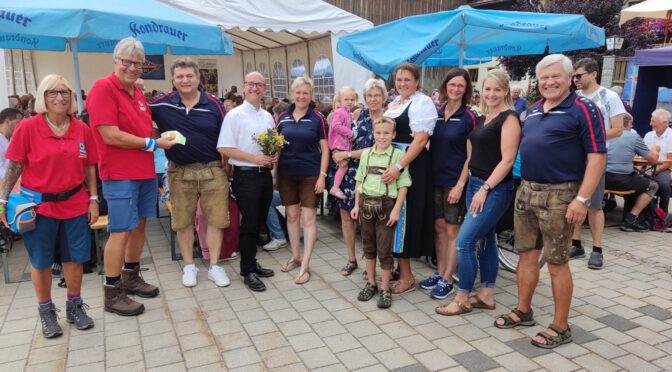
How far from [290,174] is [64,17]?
2.61 metres

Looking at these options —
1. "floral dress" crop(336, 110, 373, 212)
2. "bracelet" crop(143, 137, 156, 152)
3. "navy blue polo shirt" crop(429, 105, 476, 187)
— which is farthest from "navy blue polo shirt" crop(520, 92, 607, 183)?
"bracelet" crop(143, 137, 156, 152)

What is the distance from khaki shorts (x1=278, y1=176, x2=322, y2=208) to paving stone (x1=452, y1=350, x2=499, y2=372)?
6.16 feet

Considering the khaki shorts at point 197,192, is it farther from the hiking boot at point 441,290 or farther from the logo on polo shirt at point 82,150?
the hiking boot at point 441,290

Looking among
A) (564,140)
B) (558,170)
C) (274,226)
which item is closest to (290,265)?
(274,226)

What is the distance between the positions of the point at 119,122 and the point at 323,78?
7.05 metres

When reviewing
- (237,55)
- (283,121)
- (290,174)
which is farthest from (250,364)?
(237,55)

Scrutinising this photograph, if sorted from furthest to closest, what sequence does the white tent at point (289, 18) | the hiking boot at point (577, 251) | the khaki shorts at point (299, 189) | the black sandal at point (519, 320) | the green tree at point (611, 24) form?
the green tree at point (611, 24)
the white tent at point (289, 18)
the hiking boot at point (577, 251)
the khaki shorts at point (299, 189)
the black sandal at point (519, 320)

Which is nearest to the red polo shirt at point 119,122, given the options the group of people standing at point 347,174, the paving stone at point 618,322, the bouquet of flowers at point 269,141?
the group of people standing at point 347,174

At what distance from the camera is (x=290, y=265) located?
4.51m

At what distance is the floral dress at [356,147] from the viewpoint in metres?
3.99

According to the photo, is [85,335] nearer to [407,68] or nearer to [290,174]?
[290,174]

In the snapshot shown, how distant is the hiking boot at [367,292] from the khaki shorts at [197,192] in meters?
1.36

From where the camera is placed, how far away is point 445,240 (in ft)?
13.0

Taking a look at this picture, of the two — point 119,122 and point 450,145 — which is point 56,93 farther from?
point 450,145
